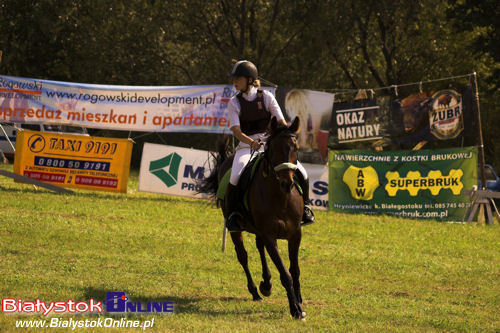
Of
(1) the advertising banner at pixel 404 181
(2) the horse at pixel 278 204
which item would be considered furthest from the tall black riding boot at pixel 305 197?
(1) the advertising banner at pixel 404 181

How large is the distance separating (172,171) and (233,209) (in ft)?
38.6

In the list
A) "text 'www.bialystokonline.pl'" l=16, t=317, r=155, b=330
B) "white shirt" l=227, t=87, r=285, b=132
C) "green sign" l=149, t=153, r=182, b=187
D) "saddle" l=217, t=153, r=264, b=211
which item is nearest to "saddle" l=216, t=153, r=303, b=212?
"saddle" l=217, t=153, r=264, b=211

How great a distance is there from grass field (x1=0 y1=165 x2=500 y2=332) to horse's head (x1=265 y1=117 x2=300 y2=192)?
5.37 ft

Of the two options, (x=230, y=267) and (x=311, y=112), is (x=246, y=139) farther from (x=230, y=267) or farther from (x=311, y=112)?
(x=311, y=112)

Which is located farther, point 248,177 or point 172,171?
point 172,171

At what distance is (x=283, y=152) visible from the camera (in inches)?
334

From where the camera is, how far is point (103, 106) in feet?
70.7

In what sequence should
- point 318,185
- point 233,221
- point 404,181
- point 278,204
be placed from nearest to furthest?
point 278,204, point 233,221, point 404,181, point 318,185

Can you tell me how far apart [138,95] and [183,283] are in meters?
11.6

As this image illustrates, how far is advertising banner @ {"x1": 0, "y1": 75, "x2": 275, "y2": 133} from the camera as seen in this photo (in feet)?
70.1

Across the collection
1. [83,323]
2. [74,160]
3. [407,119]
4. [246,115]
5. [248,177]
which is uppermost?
[407,119]

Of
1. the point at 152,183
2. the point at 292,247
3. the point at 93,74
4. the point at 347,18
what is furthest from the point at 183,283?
the point at 93,74

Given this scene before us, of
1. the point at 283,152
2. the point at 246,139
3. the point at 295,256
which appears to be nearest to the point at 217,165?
the point at 246,139

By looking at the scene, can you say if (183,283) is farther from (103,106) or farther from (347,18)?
(347,18)
